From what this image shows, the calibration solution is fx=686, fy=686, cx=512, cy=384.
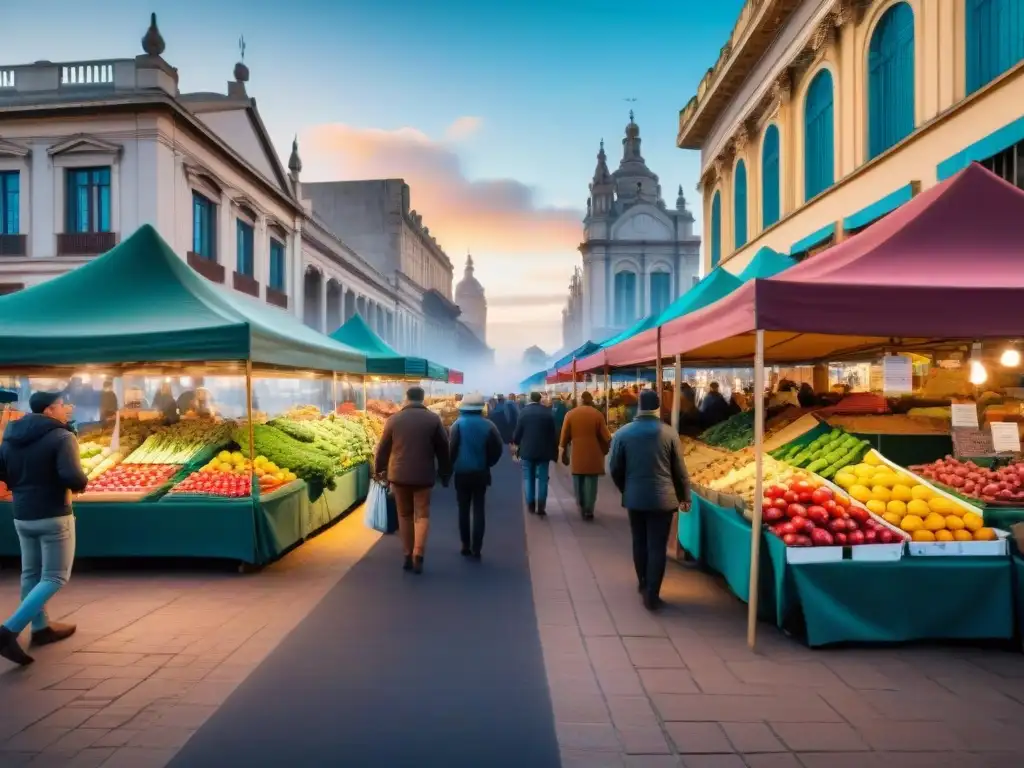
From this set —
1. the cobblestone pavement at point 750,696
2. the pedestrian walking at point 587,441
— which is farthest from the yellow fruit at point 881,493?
the pedestrian walking at point 587,441

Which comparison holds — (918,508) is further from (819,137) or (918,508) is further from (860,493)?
(819,137)

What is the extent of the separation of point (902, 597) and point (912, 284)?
87.3 inches

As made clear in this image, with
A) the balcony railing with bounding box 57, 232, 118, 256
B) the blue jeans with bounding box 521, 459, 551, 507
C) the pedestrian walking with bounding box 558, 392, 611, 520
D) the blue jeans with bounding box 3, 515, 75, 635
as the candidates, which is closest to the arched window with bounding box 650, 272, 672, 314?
the balcony railing with bounding box 57, 232, 118, 256

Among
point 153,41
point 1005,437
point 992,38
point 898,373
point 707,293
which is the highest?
point 153,41

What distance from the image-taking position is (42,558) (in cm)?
483

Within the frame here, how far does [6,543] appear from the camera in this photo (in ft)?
23.6

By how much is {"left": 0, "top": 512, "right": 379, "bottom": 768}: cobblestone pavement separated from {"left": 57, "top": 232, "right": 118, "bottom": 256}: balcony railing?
55.1 feet

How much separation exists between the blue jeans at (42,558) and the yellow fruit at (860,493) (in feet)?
19.8

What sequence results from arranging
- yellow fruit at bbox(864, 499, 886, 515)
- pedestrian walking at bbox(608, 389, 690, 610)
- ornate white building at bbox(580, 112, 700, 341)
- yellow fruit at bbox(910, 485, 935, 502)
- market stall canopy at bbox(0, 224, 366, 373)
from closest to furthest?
yellow fruit at bbox(864, 499, 886, 515), yellow fruit at bbox(910, 485, 935, 502), pedestrian walking at bbox(608, 389, 690, 610), market stall canopy at bbox(0, 224, 366, 373), ornate white building at bbox(580, 112, 700, 341)

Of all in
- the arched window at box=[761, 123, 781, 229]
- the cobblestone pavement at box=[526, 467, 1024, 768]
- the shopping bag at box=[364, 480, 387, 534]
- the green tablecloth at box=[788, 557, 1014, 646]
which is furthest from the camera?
the arched window at box=[761, 123, 781, 229]

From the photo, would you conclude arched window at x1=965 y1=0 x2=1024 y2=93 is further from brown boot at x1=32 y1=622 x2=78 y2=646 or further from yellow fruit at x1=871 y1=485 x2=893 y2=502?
brown boot at x1=32 y1=622 x2=78 y2=646

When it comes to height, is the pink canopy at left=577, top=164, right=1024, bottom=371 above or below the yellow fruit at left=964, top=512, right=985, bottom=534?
above

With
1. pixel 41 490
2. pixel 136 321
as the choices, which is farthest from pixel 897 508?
pixel 136 321

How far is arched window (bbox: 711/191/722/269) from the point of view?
89.0ft
